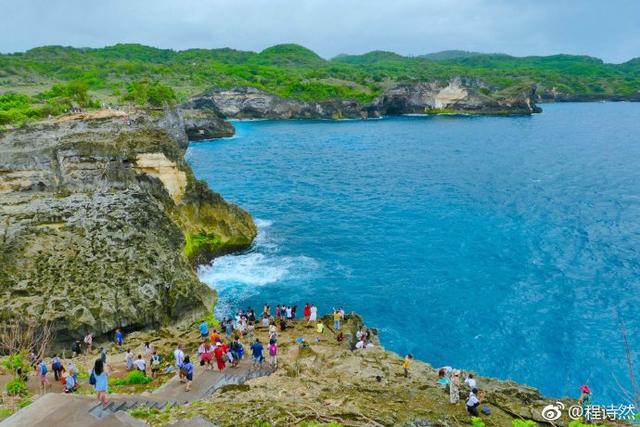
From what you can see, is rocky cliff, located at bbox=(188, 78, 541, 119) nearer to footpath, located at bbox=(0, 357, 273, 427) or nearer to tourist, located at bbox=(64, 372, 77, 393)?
tourist, located at bbox=(64, 372, 77, 393)

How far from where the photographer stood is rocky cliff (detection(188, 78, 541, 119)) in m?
174

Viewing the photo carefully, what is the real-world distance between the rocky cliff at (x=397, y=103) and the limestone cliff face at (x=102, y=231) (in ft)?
417

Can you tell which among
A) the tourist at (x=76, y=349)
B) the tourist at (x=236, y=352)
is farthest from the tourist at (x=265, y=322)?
the tourist at (x=76, y=349)

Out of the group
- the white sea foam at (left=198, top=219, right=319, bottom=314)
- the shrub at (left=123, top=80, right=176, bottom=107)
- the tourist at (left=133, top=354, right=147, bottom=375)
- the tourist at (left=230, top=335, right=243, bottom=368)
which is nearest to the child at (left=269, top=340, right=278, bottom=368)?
the tourist at (left=230, top=335, right=243, bottom=368)

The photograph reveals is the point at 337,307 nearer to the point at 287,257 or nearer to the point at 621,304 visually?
the point at 287,257

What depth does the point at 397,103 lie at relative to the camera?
18512 cm

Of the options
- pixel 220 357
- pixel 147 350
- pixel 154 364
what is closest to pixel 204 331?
pixel 147 350

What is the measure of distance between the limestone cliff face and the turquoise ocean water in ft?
17.9

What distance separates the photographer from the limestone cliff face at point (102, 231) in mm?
31203

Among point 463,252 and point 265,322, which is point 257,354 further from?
point 463,252

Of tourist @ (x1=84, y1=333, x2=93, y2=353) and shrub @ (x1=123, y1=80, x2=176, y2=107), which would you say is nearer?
tourist @ (x1=84, y1=333, x2=93, y2=353)

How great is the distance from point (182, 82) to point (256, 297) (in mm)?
169404

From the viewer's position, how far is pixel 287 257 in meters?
49.4

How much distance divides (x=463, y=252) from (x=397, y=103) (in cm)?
14396
